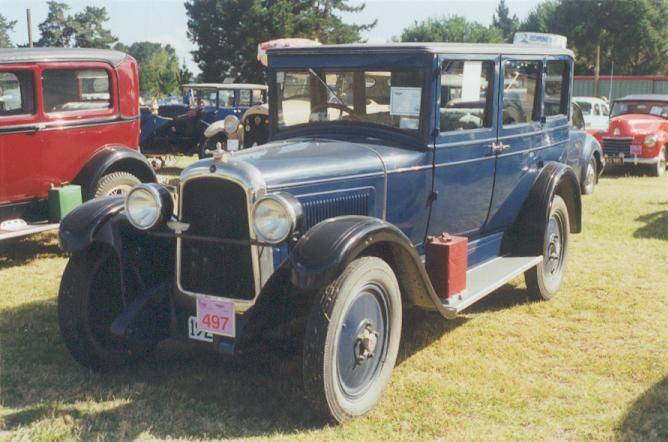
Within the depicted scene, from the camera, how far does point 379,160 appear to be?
409 centimetres

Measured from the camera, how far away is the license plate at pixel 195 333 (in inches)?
143

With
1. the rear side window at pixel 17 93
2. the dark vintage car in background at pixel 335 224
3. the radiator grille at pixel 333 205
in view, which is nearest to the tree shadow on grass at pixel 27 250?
the rear side window at pixel 17 93

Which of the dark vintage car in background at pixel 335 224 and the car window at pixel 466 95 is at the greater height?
the car window at pixel 466 95

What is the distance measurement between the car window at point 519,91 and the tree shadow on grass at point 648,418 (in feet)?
6.80

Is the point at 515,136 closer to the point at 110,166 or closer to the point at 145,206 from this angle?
the point at 145,206

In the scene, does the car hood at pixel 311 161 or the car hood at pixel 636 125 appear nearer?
the car hood at pixel 311 161

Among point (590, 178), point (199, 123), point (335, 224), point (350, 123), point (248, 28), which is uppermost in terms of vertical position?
point (248, 28)

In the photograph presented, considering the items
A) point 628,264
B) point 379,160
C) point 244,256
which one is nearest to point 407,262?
point 379,160

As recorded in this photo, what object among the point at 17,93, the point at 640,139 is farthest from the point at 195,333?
the point at 640,139

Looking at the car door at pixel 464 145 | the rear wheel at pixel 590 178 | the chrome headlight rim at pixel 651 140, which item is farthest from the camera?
the chrome headlight rim at pixel 651 140

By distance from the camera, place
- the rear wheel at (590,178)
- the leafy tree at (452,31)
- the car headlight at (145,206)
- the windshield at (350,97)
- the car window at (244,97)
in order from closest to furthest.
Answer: the car headlight at (145,206)
the windshield at (350,97)
the rear wheel at (590,178)
the car window at (244,97)
the leafy tree at (452,31)

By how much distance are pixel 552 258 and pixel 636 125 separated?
9.23m

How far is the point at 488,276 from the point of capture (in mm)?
4844

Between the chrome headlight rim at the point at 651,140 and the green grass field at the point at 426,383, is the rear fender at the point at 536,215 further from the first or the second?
the chrome headlight rim at the point at 651,140
